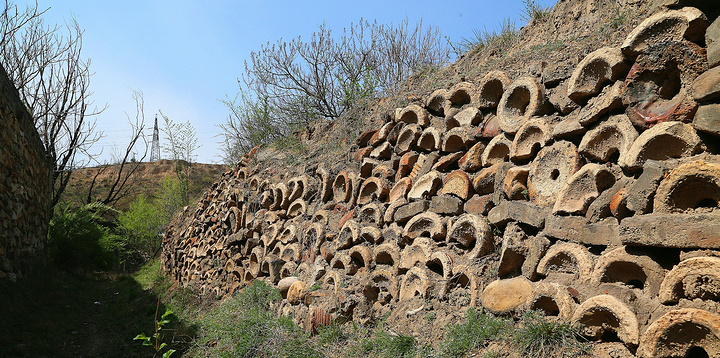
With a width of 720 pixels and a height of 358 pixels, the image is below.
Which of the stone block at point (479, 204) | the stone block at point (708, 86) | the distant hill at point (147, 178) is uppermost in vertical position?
the distant hill at point (147, 178)

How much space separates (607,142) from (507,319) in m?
1.28

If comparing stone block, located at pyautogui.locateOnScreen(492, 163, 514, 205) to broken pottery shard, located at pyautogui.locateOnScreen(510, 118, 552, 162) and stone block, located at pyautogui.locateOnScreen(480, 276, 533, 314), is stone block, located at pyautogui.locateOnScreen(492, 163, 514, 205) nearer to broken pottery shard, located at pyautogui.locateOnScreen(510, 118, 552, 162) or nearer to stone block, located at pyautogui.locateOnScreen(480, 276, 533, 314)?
broken pottery shard, located at pyautogui.locateOnScreen(510, 118, 552, 162)

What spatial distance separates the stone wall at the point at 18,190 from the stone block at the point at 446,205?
5.92 m

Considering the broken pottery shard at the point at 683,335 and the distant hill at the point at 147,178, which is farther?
the distant hill at the point at 147,178

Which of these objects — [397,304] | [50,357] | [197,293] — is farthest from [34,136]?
[397,304]

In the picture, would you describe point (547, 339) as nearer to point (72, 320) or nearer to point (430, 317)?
point (430, 317)

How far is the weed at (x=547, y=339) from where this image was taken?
2.51 metres

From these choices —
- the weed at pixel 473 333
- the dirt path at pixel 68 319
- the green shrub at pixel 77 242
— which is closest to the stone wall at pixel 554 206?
the weed at pixel 473 333

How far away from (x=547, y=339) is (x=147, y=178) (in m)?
29.5

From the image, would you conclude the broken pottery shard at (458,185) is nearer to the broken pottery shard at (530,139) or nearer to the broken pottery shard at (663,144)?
the broken pottery shard at (530,139)

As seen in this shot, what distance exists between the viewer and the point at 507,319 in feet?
9.71

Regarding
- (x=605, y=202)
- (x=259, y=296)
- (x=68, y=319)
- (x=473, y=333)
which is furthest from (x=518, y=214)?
(x=68, y=319)

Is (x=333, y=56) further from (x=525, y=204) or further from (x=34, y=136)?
(x=525, y=204)

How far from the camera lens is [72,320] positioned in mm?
7023
